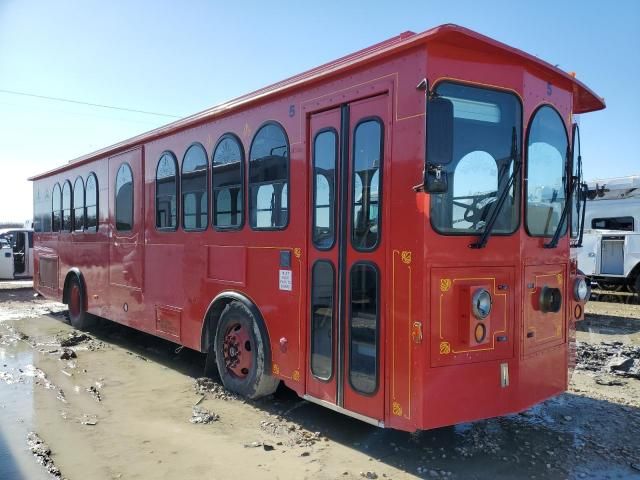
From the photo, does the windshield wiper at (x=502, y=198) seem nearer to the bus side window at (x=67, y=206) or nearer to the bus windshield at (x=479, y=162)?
A: the bus windshield at (x=479, y=162)

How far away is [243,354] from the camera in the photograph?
17.8ft

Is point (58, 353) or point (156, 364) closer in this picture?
point (156, 364)

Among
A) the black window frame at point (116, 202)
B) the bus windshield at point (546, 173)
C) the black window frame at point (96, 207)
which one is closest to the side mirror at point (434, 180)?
the bus windshield at point (546, 173)

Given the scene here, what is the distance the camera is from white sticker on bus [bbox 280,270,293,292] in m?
4.70

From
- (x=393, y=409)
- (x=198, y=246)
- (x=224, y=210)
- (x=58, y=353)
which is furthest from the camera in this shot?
(x=58, y=353)

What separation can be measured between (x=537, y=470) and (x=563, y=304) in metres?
1.39

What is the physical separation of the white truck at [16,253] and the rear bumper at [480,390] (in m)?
17.7

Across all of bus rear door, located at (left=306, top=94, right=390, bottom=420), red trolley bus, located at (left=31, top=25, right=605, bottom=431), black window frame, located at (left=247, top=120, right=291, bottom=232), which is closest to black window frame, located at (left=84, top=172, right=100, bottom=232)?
red trolley bus, located at (left=31, top=25, right=605, bottom=431)

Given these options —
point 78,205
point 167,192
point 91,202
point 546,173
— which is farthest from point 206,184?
point 78,205

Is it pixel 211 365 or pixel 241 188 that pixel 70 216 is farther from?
pixel 241 188

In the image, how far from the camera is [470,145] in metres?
3.80

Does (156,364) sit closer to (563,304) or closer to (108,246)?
(108,246)

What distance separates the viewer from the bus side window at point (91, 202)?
8688 millimetres

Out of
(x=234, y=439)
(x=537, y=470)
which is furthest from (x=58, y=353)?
(x=537, y=470)
